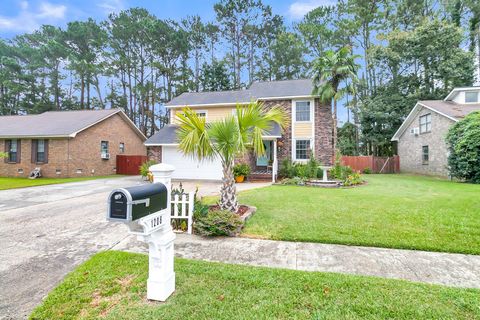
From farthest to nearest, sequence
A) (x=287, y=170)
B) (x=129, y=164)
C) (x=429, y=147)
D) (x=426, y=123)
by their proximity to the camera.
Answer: (x=129, y=164), (x=426, y=123), (x=429, y=147), (x=287, y=170)

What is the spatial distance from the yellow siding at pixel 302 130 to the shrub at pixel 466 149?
7.83 metres

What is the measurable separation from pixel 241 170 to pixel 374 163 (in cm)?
1437

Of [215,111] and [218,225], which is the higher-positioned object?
[215,111]

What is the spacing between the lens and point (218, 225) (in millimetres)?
4758

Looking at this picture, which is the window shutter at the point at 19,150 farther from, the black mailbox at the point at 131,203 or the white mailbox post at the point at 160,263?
the black mailbox at the point at 131,203

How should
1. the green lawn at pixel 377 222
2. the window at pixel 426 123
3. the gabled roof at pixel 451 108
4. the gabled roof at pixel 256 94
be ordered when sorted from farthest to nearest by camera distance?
the window at pixel 426 123 → the gabled roof at pixel 256 94 → the gabled roof at pixel 451 108 → the green lawn at pixel 377 222

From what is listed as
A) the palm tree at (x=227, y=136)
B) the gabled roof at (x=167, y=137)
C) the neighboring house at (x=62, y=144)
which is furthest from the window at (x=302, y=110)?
the neighboring house at (x=62, y=144)

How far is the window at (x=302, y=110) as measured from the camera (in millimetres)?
16438

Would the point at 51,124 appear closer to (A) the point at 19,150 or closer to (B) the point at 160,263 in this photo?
(A) the point at 19,150

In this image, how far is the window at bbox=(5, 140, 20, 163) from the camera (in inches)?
682

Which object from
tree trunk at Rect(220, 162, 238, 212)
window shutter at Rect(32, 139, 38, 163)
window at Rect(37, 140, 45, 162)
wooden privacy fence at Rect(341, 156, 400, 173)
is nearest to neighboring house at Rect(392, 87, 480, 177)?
wooden privacy fence at Rect(341, 156, 400, 173)

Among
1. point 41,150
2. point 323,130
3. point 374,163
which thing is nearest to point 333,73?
point 323,130

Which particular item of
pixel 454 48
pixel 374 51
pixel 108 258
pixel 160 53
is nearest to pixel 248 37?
pixel 160 53

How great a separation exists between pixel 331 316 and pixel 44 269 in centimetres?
389
